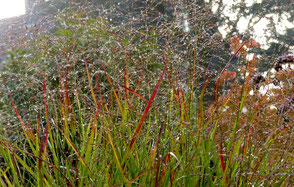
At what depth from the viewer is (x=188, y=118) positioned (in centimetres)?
152

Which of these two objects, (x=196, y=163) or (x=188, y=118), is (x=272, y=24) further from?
(x=196, y=163)

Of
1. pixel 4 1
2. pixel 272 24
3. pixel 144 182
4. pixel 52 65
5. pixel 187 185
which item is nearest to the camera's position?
pixel 144 182

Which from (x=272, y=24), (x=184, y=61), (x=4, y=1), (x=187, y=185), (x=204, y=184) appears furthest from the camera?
(x=4, y=1)

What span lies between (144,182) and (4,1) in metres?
3.49

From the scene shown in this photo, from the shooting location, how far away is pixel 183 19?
1.79 m

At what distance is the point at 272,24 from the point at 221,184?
918 mm

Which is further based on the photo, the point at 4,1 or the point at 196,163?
the point at 4,1

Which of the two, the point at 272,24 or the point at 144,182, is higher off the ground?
the point at 272,24

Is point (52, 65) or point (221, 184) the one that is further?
point (52, 65)

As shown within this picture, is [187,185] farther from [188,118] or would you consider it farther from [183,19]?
[183,19]

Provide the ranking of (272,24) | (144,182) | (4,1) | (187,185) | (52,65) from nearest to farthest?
(144,182)
(187,185)
(272,24)
(52,65)
(4,1)

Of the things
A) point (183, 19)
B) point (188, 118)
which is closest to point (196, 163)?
point (188, 118)

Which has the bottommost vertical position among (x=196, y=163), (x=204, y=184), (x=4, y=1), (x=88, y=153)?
(x=204, y=184)

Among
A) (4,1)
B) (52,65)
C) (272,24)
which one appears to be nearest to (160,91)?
(272,24)
